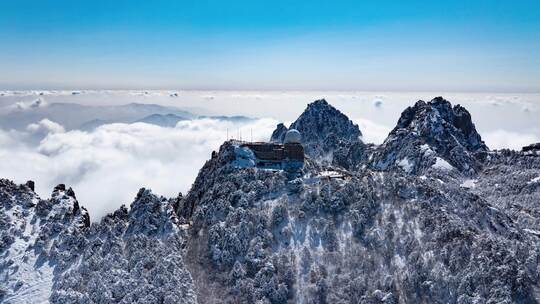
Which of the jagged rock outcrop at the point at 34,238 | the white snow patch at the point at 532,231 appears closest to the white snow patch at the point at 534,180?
the white snow patch at the point at 532,231

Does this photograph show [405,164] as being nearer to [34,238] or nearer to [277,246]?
[277,246]

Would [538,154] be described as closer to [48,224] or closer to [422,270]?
[422,270]

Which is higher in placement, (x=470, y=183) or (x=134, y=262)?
(x=134, y=262)

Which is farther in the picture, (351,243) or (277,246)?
(277,246)

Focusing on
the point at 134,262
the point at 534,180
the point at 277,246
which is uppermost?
the point at 534,180

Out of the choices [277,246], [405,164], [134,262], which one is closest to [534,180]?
[405,164]

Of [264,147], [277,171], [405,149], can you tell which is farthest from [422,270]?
[405,149]

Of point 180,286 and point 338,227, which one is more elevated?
point 338,227

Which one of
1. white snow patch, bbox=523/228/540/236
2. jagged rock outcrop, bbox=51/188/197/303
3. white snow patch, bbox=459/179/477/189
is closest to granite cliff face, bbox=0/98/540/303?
jagged rock outcrop, bbox=51/188/197/303
